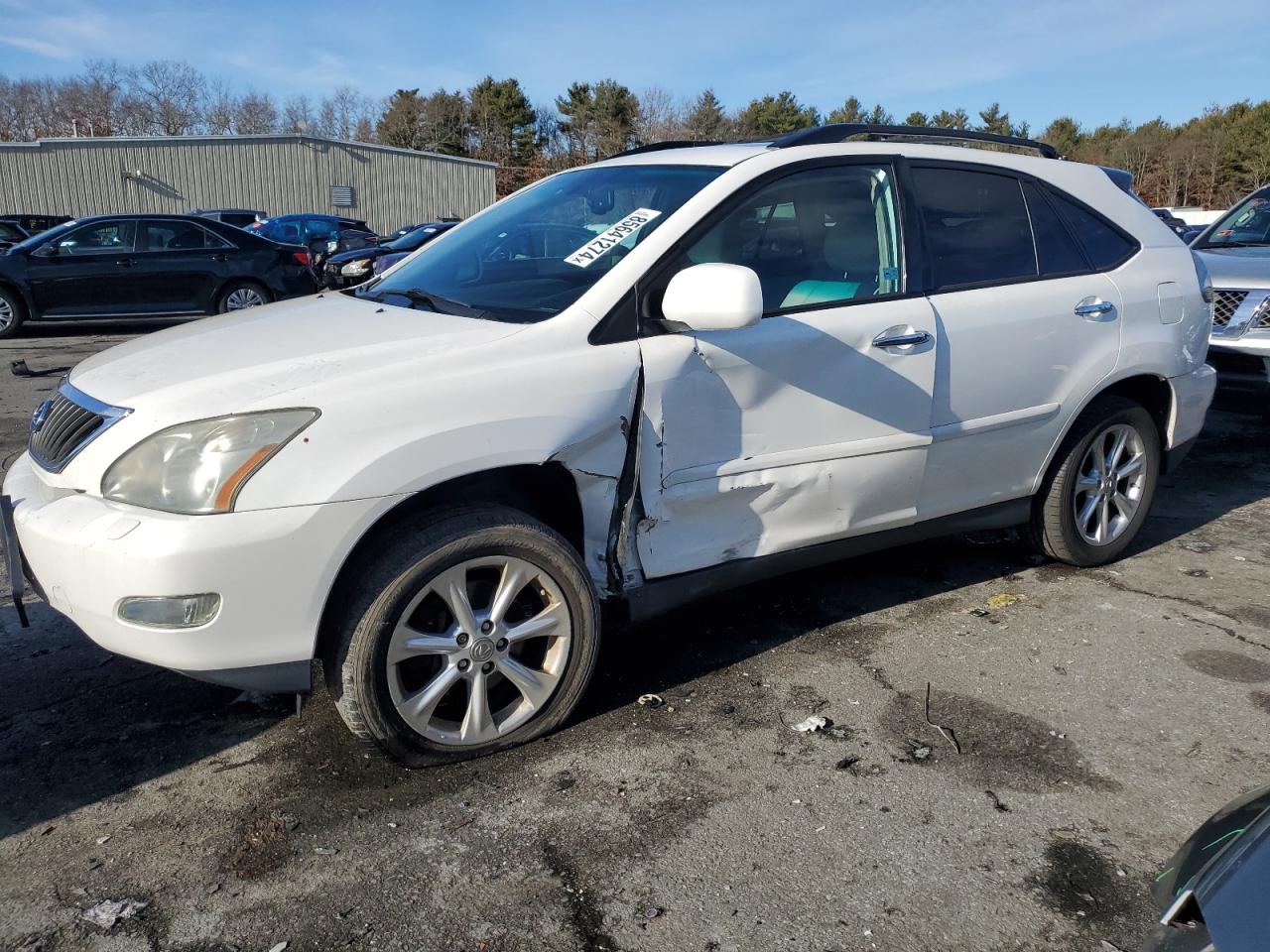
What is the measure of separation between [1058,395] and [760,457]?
5.13 ft

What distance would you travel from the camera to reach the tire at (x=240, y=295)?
13.6m

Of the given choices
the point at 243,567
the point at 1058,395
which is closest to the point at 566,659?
the point at 243,567

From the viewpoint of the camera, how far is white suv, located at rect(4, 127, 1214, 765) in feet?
8.76

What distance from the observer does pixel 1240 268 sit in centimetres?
706

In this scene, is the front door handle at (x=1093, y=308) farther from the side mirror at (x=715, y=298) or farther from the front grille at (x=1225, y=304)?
the front grille at (x=1225, y=304)

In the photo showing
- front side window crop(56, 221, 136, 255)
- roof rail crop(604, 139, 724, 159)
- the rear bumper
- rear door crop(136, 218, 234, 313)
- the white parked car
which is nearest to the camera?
roof rail crop(604, 139, 724, 159)

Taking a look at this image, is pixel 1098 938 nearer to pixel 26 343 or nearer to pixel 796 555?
pixel 796 555

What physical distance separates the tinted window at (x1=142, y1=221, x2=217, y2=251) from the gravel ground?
34.5ft

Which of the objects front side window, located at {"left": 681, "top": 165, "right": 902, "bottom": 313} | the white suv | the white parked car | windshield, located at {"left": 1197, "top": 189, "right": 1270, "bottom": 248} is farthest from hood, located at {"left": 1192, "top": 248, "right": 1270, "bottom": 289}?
front side window, located at {"left": 681, "top": 165, "right": 902, "bottom": 313}

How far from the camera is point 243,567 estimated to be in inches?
102

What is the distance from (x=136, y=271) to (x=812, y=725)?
12530 millimetres

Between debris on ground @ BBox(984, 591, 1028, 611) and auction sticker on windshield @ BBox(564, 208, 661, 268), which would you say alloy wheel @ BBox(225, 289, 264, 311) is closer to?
auction sticker on windshield @ BBox(564, 208, 661, 268)

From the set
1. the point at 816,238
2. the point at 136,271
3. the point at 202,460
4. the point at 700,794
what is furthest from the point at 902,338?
the point at 136,271

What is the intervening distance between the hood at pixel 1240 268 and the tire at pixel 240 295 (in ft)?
36.0
